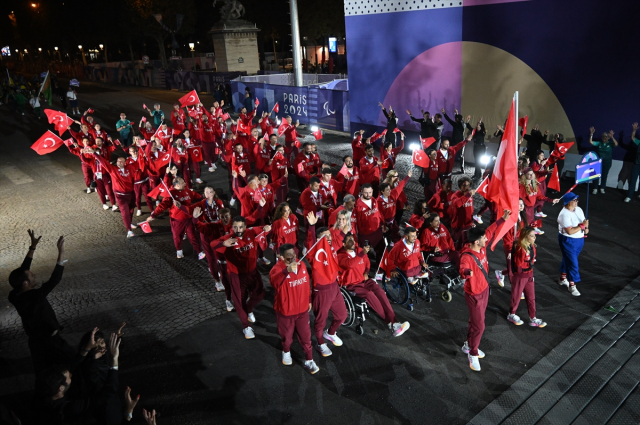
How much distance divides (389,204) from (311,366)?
12.6 feet

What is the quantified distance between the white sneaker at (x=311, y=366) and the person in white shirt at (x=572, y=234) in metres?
4.60

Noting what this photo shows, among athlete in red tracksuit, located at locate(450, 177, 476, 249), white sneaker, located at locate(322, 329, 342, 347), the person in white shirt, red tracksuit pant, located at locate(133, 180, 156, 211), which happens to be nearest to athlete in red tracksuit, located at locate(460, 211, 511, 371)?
white sneaker, located at locate(322, 329, 342, 347)

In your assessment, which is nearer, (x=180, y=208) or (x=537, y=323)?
(x=537, y=323)

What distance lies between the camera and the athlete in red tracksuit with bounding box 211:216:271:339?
22.8 feet

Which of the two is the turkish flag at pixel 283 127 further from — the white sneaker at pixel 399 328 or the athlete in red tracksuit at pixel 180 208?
the white sneaker at pixel 399 328

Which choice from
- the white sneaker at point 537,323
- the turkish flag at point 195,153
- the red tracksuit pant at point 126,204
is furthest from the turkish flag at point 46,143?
the white sneaker at point 537,323

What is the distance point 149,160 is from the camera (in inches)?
474

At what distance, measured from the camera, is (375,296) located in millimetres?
6969

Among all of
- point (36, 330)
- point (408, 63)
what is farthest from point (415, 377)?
point (408, 63)

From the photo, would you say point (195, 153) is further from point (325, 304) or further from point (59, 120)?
point (325, 304)

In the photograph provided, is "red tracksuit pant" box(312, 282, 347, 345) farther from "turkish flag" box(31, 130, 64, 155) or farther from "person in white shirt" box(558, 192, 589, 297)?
"turkish flag" box(31, 130, 64, 155)

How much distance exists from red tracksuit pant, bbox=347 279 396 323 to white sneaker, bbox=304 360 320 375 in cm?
117

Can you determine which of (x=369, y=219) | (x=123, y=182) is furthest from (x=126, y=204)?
(x=369, y=219)

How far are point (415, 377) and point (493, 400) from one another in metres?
0.99
